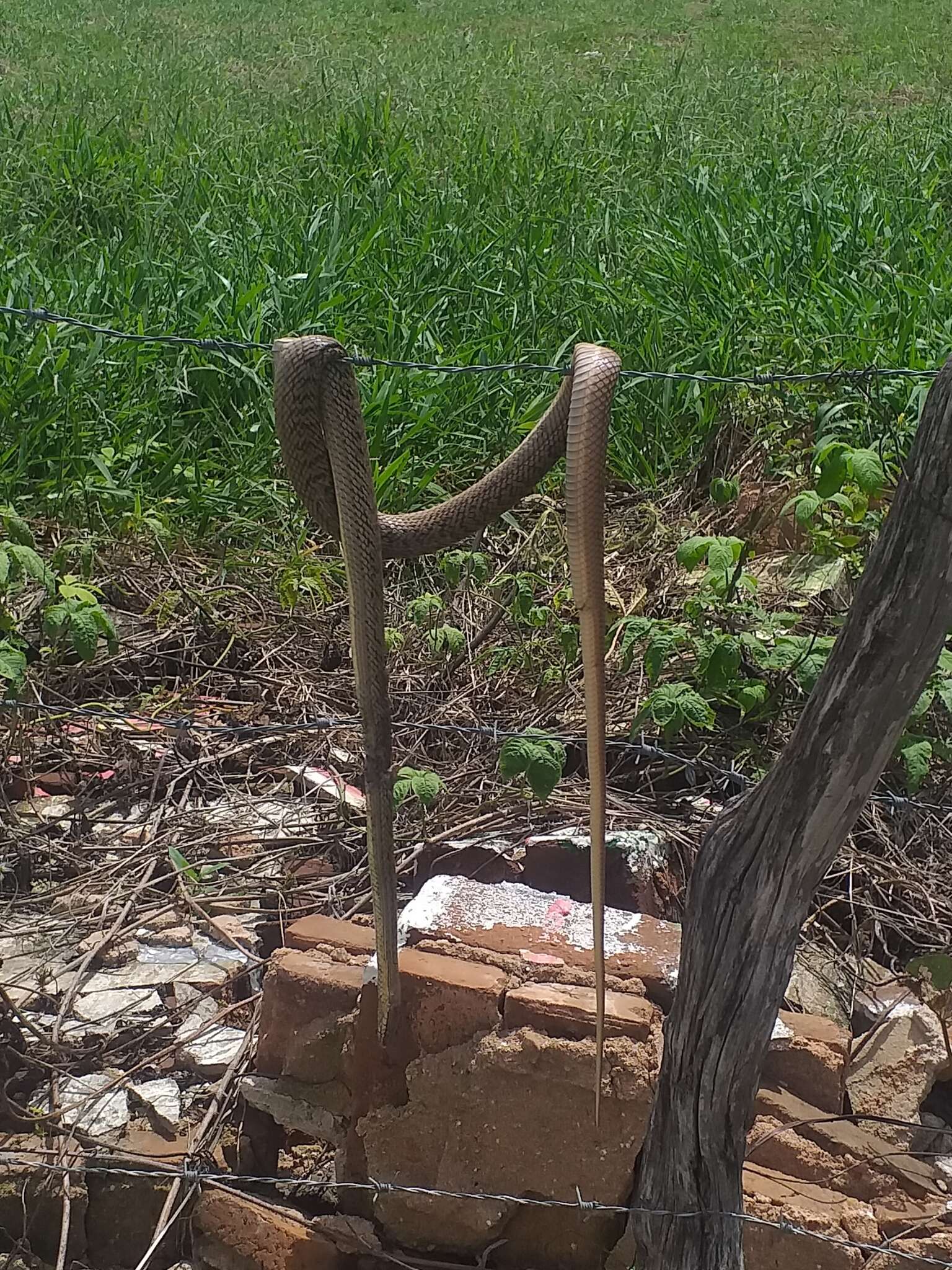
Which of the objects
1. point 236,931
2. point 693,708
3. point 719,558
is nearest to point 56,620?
point 236,931

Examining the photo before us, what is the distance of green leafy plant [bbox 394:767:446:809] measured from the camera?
8.60 feet

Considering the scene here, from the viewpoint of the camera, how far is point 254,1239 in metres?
1.96

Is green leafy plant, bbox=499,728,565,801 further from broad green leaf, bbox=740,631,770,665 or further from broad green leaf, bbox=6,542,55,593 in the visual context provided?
broad green leaf, bbox=6,542,55,593

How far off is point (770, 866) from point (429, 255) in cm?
393

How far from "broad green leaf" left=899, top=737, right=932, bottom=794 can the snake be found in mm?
1139

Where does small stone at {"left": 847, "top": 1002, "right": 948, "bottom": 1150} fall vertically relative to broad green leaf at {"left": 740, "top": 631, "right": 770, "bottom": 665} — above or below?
below

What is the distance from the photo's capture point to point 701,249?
490 cm

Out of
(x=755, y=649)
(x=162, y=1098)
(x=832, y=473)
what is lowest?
(x=162, y=1098)

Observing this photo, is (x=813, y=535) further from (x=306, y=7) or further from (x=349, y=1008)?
(x=306, y=7)

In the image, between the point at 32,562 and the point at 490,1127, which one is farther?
the point at 32,562

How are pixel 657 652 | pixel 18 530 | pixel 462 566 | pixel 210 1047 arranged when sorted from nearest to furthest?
1. pixel 210 1047
2. pixel 657 652
3. pixel 18 530
4. pixel 462 566

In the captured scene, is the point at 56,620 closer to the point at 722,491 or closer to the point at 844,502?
the point at 722,491

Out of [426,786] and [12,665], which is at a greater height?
[12,665]

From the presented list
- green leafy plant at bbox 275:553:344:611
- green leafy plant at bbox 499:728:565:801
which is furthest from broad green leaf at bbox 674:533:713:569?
green leafy plant at bbox 275:553:344:611
